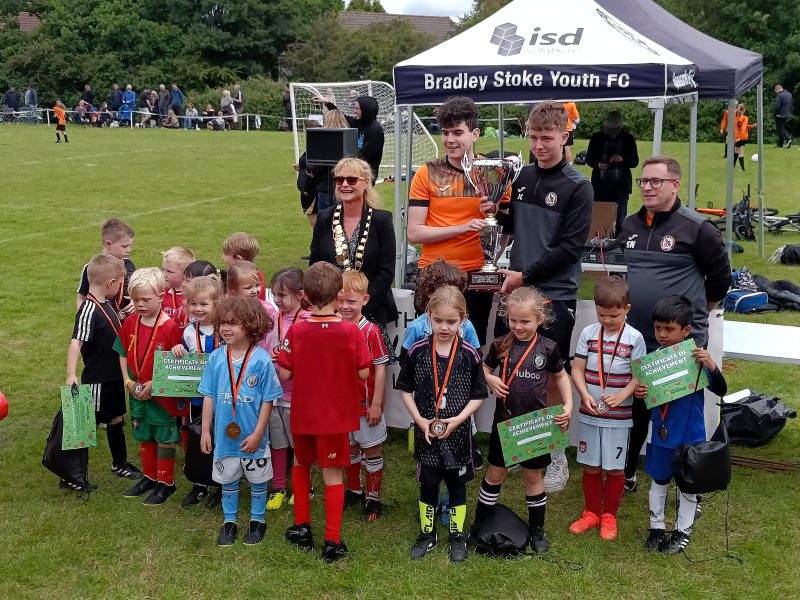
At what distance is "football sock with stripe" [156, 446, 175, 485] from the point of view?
475 cm

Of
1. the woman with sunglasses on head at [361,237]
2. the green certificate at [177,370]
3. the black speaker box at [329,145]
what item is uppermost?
the black speaker box at [329,145]

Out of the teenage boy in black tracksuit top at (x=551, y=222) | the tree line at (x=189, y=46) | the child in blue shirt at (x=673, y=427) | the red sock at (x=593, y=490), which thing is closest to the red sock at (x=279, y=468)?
the teenage boy in black tracksuit top at (x=551, y=222)

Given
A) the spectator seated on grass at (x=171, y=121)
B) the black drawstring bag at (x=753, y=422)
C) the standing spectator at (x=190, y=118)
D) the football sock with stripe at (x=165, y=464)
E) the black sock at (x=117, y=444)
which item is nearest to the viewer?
the football sock with stripe at (x=165, y=464)

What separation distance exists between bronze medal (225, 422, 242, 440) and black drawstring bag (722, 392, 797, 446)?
3.17m

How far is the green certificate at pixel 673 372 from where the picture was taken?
3.98 m

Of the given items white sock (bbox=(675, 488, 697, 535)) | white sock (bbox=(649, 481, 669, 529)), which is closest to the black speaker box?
white sock (bbox=(649, 481, 669, 529))

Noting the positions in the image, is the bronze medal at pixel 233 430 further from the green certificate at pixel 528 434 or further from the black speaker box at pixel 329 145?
the black speaker box at pixel 329 145

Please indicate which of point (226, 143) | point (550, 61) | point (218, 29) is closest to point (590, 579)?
point (550, 61)

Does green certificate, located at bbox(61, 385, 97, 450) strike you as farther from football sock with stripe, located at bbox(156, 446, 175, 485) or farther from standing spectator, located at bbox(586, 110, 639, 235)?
standing spectator, located at bbox(586, 110, 639, 235)

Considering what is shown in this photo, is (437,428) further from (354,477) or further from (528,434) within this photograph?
(354,477)

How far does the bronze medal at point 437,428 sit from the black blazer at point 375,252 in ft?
3.32

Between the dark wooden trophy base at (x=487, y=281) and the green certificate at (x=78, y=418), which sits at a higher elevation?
the dark wooden trophy base at (x=487, y=281)

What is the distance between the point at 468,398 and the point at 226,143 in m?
Result: 26.4

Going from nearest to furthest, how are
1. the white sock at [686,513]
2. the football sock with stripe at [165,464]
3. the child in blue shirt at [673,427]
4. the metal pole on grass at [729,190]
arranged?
the child in blue shirt at [673,427], the white sock at [686,513], the football sock with stripe at [165,464], the metal pole on grass at [729,190]
